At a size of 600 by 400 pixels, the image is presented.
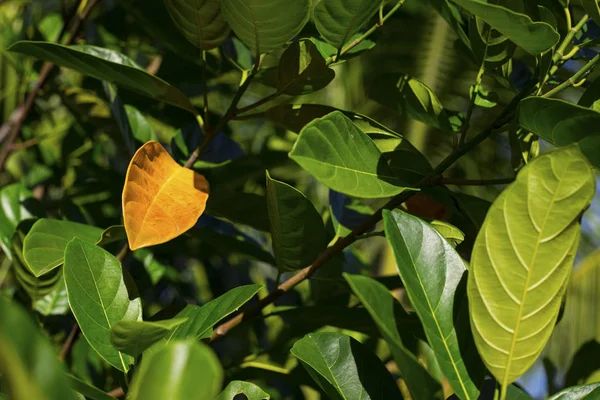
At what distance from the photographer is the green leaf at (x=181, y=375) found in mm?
286

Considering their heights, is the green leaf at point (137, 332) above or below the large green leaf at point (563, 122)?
below

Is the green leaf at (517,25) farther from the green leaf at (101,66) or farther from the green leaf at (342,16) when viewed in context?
the green leaf at (101,66)

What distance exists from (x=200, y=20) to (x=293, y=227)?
0.24 m

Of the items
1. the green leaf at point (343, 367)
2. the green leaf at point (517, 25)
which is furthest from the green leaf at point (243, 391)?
the green leaf at point (517, 25)

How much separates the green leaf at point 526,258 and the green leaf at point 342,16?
0.24 m

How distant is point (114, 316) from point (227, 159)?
36cm

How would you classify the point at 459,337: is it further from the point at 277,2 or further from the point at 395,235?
the point at 277,2

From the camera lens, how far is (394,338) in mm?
435

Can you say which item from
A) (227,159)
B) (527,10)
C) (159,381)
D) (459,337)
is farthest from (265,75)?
(159,381)

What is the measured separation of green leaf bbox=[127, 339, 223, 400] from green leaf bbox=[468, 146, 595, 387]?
249 mm

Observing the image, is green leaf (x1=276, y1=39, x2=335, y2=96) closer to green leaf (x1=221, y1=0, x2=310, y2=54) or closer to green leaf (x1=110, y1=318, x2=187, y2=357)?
green leaf (x1=221, y1=0, x2=310, y2=54)

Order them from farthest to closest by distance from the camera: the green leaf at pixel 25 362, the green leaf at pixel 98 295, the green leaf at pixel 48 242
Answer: the green leaf at pixel 48 242, the green leaf at pixel 98 295, the green leaf at pixel 25 362

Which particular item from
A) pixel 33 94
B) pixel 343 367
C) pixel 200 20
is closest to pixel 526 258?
pixel 343 367

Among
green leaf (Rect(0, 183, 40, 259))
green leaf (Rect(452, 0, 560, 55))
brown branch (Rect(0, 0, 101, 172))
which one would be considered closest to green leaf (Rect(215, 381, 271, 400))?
green leaf (Rect(452, 0, 560, 55))
